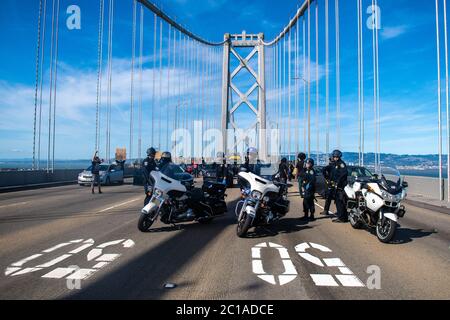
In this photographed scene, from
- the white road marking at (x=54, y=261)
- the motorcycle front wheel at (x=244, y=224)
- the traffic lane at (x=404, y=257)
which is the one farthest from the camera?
the motorcycle front wheel at (x=244, y=224)

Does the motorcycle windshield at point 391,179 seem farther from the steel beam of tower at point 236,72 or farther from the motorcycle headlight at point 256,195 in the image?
the steel beam of tower at point 236,72

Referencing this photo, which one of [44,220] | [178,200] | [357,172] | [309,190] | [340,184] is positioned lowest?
[44,220]

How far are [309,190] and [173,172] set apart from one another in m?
3.55

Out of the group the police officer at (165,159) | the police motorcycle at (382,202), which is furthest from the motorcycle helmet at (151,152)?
the police motorcycle at (382,202)

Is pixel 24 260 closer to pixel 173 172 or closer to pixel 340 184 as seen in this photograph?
pixel 173 172

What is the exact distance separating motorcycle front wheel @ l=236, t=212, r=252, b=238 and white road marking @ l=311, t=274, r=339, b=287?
2.35 meters

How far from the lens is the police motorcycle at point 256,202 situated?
6754mm

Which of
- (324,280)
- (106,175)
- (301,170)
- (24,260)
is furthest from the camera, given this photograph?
(106,175)

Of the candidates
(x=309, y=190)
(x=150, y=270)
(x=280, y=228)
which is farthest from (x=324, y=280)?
(x=309, y=190)

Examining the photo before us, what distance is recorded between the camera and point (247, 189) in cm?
710

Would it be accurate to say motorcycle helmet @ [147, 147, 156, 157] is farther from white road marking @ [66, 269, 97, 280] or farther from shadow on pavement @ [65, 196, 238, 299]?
white road marking @ [66, 269, 97, 280]

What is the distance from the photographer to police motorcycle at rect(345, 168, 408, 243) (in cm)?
643

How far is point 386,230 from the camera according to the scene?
6438 mm

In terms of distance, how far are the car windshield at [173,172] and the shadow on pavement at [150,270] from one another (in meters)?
1.25
